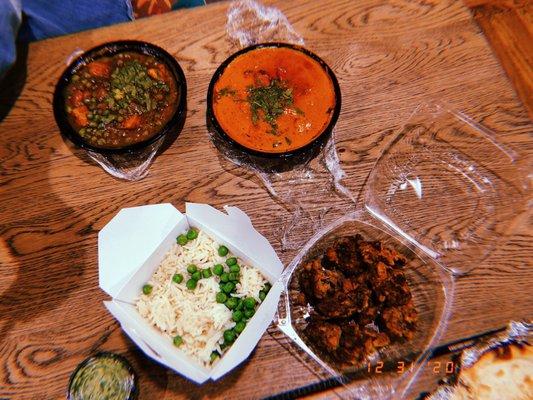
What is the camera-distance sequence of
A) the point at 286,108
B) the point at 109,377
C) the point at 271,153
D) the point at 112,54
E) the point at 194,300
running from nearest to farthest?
the point at 109,377 → the point at 194,300 → the point at 271,153 → the point at 286,108 → the point at 112,54

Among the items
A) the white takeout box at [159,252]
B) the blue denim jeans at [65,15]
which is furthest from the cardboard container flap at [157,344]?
the blue denim jeans at [65,15]

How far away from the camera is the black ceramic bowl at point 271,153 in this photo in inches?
82.1

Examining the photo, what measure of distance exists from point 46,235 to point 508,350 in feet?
7.09

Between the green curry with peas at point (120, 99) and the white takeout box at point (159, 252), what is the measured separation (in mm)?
426

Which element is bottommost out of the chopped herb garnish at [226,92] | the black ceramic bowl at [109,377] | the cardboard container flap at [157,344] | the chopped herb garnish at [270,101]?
the black ceramic bowl at [109,377]

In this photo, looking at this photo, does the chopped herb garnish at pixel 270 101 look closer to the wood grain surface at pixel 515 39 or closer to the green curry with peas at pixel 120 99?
the green curry with peas at pixel 120 99

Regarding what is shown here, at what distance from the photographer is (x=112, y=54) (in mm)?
2326

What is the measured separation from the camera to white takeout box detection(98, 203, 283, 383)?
1.76 meters

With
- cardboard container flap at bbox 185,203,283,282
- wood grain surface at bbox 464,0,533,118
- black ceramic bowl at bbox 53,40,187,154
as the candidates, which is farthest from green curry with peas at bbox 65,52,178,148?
wood grain surface at bbox 464,0,533,118

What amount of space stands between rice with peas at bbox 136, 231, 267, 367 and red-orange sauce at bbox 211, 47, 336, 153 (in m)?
0.57

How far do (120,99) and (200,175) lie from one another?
0.56 meters

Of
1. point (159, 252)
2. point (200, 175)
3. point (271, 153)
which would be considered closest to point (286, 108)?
point (271, 153)

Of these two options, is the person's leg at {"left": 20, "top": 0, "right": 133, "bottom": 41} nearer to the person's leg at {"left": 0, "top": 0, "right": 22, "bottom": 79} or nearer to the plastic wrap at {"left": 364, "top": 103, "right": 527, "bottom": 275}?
the person's leg at {"left": 0, "top": 0, "right": 22, "bottom": 79}

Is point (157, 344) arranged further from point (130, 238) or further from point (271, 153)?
point (271, 153)
